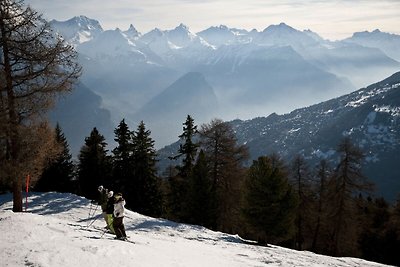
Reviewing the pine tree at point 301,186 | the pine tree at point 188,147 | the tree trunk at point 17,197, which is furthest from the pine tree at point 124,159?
the tree trunk at point 17,197

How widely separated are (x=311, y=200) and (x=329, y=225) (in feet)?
18.7

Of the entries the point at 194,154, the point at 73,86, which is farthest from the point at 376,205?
the point at 73,86

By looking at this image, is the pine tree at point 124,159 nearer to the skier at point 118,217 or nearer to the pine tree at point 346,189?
the pine tree at point 346,189

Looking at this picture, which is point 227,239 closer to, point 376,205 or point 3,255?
point 3,255

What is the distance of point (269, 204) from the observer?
108 feet

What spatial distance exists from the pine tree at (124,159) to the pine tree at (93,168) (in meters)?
1.67

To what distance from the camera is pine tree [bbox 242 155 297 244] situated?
32.7m

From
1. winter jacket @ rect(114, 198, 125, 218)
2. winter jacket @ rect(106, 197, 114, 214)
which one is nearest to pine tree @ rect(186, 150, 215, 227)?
winter jacket @ rect(106, 197, 114, 214)

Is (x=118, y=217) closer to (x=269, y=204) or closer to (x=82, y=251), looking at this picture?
(x=82, y=251)

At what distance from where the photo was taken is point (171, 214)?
171 feet

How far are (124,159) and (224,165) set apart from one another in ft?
43.7

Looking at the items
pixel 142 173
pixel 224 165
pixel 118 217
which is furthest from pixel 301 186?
pixel 118 217

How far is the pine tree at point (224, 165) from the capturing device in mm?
41938

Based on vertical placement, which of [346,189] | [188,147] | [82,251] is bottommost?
[82,251]
